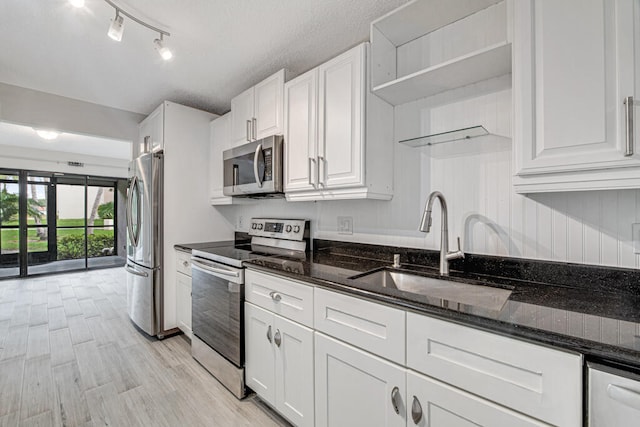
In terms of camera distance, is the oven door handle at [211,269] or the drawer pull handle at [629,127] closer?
the drawer pull handle at [629,127]

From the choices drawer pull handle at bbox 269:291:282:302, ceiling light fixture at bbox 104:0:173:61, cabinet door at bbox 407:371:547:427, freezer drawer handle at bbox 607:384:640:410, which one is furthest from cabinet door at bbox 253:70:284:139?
freezer drawer handle at bbox 607:384:640:410

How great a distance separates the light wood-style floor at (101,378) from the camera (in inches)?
65.7

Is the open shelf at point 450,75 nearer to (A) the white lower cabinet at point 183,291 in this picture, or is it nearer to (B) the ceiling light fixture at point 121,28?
(B) the ceiling light fixture at point 121,28

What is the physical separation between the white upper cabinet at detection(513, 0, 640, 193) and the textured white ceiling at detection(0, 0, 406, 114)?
34.0 inches

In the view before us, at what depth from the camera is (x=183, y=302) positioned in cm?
256

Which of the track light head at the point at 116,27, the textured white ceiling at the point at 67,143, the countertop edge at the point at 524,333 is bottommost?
the countertop edge at the point at 524,333

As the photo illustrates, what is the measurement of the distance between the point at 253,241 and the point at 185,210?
0.75 metres

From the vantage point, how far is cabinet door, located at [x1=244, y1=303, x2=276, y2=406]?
1.59 meters

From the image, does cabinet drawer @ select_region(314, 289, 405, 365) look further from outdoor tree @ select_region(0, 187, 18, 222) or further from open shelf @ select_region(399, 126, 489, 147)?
outdoor tree @ select_region(0, 187, 18, 222)

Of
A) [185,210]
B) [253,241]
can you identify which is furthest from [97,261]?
[253,241]

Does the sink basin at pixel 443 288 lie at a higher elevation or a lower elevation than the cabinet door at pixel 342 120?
lower

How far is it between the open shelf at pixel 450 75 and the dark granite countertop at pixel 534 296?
2.96ft

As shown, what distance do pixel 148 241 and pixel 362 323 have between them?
233cm

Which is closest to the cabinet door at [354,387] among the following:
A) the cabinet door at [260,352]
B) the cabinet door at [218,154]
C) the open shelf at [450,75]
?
the cabinet door at [260,352]
